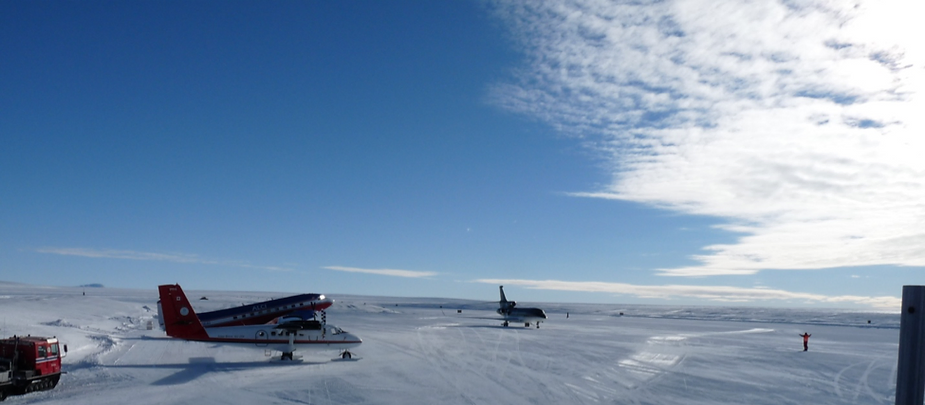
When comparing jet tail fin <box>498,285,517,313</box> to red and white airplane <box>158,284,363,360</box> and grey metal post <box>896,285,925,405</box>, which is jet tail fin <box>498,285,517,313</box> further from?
grey metal post <box>896,285,925,405</box>

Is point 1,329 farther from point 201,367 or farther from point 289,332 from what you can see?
point 289,332

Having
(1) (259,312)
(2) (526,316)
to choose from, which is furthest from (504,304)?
(1) (259,312)

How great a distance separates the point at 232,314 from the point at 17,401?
15.7 m

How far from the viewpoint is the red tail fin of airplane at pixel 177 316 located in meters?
30.5

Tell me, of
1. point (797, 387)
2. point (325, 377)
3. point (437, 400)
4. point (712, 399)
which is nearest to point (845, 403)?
point (797, 387)

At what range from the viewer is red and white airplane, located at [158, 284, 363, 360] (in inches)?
1187

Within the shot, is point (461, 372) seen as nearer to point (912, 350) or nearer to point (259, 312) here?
point (259, 312)

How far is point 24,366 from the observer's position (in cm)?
1958

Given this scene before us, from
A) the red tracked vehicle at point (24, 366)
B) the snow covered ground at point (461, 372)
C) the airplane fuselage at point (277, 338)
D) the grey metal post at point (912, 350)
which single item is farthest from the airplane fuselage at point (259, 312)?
the grey metal post at point (912, 350)

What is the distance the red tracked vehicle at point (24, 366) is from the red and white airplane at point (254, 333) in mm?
9968

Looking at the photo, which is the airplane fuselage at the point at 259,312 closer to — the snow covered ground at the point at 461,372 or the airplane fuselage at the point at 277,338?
the snow covered ground at the point at 461,372

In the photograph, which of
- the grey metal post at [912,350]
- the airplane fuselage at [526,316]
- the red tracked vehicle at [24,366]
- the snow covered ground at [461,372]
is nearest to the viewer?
the grey metal post at [912,350]

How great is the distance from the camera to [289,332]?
3006 cm

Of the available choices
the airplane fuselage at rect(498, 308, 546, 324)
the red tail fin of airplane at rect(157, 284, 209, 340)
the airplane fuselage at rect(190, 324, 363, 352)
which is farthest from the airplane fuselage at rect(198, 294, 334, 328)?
the airplane fuselage at rect(498, 308, 546, 324)
